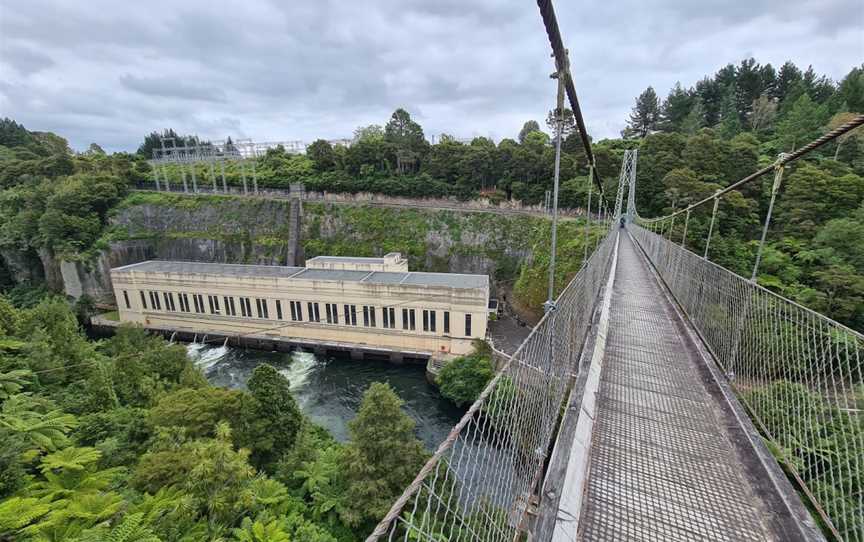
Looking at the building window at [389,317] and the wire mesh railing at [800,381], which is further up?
the wire mesh railing at [800,381]

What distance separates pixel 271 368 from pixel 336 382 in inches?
279

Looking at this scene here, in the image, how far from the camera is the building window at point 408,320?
58.9ft

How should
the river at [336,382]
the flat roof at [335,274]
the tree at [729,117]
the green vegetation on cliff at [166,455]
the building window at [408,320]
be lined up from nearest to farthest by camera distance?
the green vegetation on cliff at [166,455] → the river at [336,382] → the building window at [408,320] → the flat roof at [335,274] → the tree at [729,117]

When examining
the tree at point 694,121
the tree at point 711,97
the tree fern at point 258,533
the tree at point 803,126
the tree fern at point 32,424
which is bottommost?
the tree fern at point 258,533

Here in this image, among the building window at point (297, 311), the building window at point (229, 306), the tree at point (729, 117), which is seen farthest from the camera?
the tree at point (729, 117)

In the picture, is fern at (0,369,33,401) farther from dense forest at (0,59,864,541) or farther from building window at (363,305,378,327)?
building window at (363,305,378,327)

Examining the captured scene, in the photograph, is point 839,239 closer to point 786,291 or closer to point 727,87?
point 786,291

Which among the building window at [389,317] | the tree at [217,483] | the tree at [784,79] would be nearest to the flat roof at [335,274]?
the building window at [389,317]

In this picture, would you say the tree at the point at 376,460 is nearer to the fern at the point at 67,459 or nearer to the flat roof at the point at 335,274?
the fern at the point at 67,459

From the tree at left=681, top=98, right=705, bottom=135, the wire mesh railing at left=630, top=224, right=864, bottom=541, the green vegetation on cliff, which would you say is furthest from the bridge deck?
the tree at left=681, top=98, right=705, bottom=135

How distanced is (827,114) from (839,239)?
20338mm

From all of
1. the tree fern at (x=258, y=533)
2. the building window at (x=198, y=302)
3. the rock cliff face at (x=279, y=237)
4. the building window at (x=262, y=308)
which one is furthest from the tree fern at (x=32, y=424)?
the rock cliff face at (x=279, y=237)

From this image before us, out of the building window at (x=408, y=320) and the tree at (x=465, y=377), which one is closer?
the tree at (x=465, y=377)

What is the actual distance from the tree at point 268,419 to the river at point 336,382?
11.9 ft
